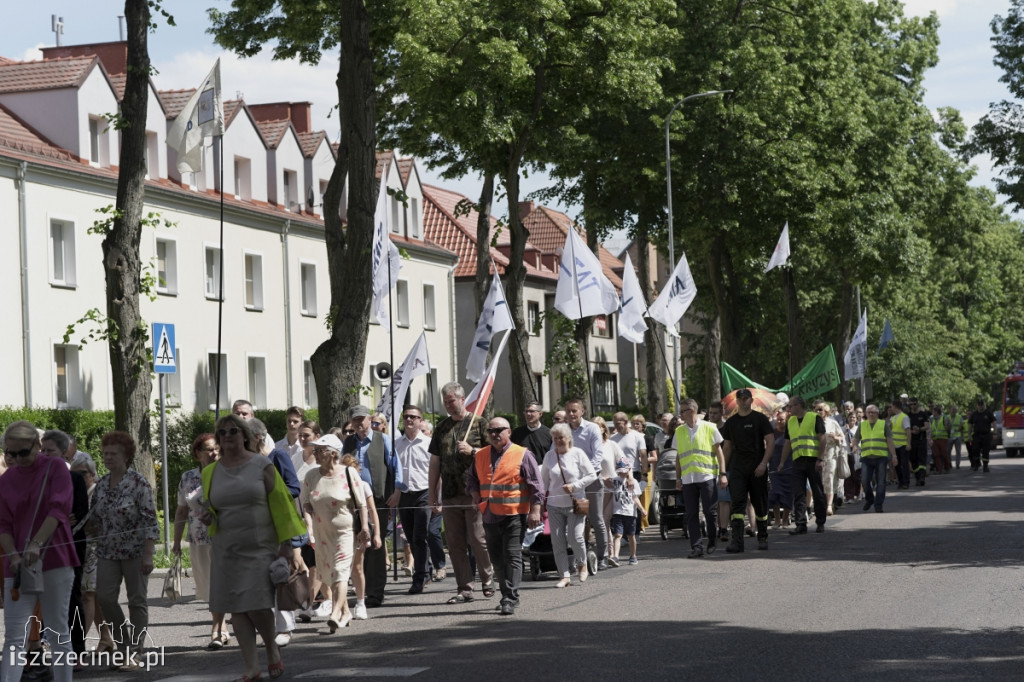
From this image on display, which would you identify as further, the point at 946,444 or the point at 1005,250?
the point at 1005,250

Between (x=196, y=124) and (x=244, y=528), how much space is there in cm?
966

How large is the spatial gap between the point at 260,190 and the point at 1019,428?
30621 millimetres

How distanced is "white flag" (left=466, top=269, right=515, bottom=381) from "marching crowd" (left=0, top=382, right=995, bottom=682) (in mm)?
1866

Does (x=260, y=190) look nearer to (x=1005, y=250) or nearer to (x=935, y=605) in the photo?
(x=935, y=605)

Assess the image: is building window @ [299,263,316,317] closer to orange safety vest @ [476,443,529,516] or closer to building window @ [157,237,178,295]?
building window @ [157,237,178,295]

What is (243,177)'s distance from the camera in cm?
4328

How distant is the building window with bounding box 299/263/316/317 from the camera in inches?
1812

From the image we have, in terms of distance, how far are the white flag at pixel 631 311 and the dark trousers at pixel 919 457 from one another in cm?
979

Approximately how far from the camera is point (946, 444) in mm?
42812

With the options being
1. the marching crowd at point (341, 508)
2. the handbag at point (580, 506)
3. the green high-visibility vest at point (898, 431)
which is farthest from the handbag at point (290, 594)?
the green high-visibility vest at point (898, 431)

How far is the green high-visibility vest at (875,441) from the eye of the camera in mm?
23969

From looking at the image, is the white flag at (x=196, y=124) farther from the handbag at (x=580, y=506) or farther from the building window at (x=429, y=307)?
the building window at (x=429, y=307)

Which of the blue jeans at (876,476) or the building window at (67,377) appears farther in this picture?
the building window at (67,377)

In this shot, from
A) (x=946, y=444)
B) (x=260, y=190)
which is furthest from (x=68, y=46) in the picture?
(x=946, y=444)
